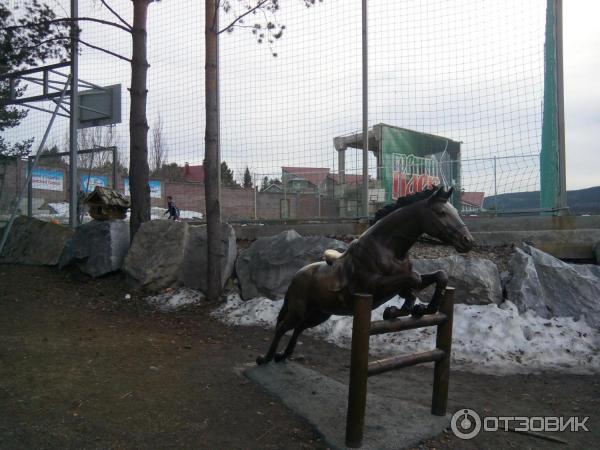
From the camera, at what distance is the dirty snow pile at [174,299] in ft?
23.0

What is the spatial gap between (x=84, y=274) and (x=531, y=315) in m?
7.14

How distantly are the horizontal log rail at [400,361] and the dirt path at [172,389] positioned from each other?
20.5 inches

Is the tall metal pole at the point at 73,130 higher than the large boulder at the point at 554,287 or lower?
higher

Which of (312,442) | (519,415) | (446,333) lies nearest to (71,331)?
(312,442)

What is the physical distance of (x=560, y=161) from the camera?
6.29m

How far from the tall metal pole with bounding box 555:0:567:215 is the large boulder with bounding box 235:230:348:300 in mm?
2998

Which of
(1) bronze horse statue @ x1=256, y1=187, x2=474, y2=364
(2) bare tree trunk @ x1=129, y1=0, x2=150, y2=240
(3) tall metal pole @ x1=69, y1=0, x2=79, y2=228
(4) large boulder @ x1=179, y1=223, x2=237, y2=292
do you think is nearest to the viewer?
(1) bronze horse statue @ x1=256, y1=187, x2=474, y2=364

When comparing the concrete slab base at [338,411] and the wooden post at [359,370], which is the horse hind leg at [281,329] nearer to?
the concrete slab base at [338,411]

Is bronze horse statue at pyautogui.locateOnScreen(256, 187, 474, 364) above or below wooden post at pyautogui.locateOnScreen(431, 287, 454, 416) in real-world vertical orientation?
above

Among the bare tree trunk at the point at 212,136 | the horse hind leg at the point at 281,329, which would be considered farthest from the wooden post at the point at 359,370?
the bare tree trunk at the point at 212,136

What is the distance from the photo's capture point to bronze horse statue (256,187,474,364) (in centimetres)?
294

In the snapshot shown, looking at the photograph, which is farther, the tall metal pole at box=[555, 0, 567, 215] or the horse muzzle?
the tall metal pole at box=[555, 0, 567, 215]

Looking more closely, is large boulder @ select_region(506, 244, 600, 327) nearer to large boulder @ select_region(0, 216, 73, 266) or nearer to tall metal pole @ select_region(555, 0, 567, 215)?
tall metal pole @ select_region(555, 0, 567, 215)

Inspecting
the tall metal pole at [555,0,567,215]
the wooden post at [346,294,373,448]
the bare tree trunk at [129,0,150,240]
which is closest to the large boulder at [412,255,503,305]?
the tall metal pole at [555,0,567,215]
